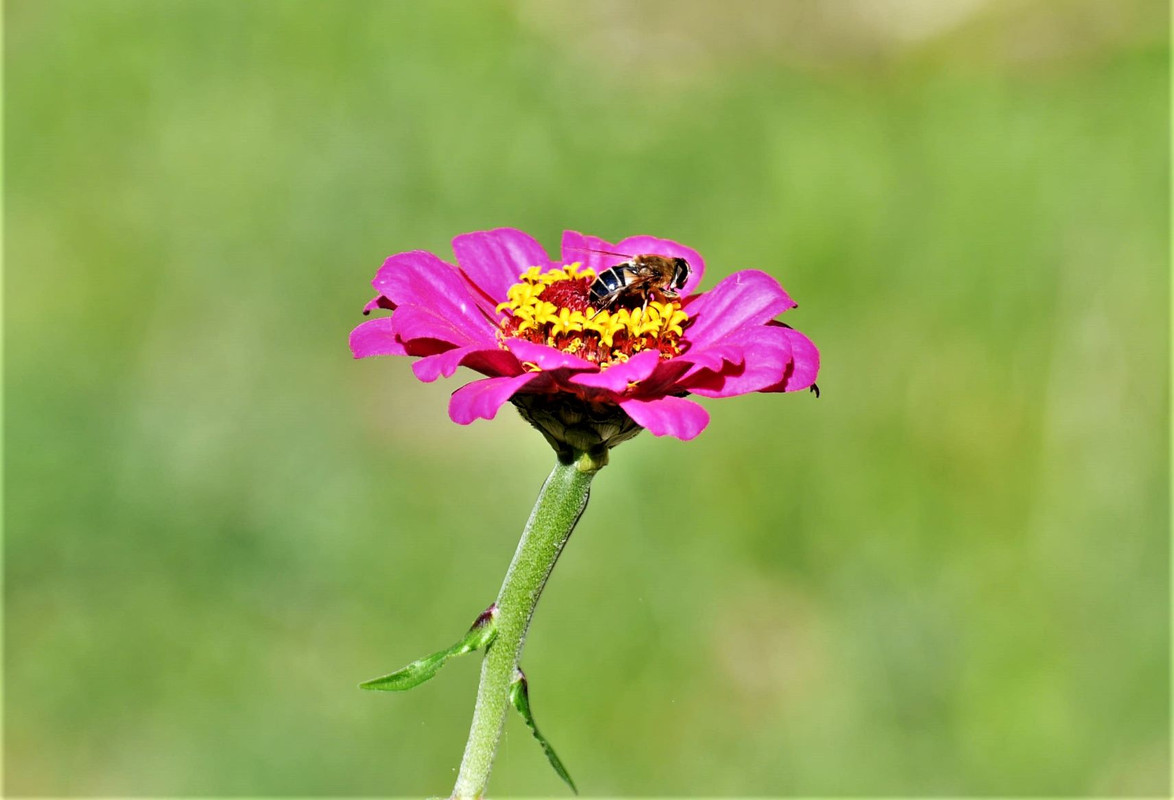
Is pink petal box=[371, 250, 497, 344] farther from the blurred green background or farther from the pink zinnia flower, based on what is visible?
the blurred green background

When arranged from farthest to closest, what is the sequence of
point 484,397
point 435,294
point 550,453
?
point 550,453
point 435,294
point 484,397

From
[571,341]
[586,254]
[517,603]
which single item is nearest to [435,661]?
[517,603]

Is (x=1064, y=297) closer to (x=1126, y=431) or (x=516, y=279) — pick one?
(x=1126, y=431)

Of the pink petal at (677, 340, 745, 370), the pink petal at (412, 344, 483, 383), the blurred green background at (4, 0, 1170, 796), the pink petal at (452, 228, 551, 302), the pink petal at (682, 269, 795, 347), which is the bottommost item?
the pink petal at (412, 344, 483, 383)

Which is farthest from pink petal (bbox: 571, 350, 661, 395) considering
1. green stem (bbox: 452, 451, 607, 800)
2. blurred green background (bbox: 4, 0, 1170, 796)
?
blurred green background (bbox: 4, 0, 1170, 796)

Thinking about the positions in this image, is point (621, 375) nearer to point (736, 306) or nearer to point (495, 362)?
point (495, 362)

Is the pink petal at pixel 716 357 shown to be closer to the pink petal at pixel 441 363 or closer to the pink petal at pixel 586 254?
the pink petal at pixel 441 363
